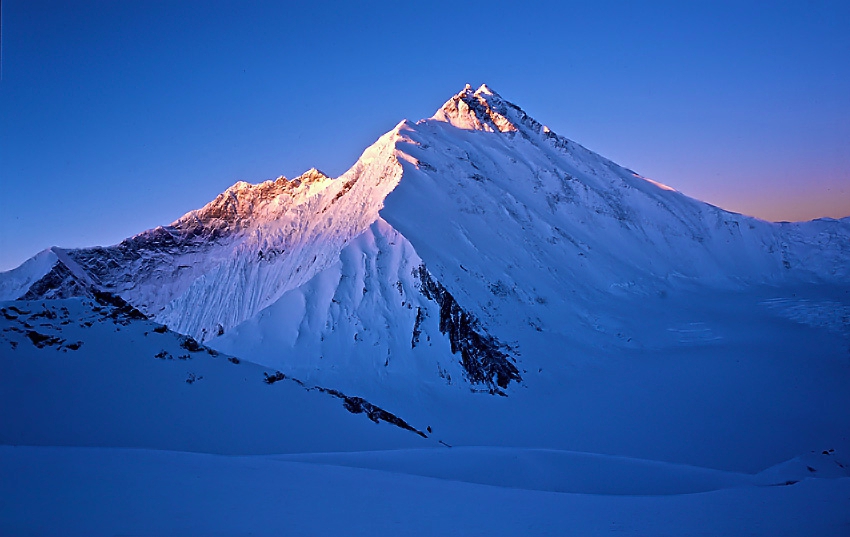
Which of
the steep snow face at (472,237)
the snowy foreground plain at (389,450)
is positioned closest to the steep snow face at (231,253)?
the steep snow face at (472,237)

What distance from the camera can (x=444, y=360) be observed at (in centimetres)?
2819

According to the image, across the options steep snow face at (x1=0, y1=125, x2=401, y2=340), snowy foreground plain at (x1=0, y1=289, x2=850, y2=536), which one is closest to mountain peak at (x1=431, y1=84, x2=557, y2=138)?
steep snow face at (x1=0, y1=125, x2=401, y2=340)

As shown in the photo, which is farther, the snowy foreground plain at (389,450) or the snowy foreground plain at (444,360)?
the snowy foreground plain at (444,360)

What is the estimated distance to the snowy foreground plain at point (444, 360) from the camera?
7891 mm

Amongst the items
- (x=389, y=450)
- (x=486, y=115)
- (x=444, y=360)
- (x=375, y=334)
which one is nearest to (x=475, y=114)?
(x=486, y=115)

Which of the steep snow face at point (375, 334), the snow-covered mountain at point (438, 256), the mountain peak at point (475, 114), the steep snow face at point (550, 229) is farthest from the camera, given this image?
the mountain peak at point (475, 114)

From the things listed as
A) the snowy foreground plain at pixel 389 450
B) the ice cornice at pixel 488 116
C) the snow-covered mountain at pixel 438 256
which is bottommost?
the snowy foreground plain at pixel 389 450

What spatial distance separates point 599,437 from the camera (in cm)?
2295

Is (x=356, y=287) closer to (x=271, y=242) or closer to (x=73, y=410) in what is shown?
(x=271, y=242)

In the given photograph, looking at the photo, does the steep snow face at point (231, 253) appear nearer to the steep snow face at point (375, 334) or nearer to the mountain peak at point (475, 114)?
the steep snow face at point (375, 334)

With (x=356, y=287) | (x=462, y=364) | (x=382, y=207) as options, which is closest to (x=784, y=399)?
(x=462, y=364)

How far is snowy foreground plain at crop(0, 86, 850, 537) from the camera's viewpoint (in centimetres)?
789

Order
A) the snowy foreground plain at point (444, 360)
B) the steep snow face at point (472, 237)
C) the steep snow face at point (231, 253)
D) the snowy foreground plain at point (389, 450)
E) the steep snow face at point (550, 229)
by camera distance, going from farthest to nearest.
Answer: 1. the steep snow face at point (231, 253)
2. the steep snow face at point (472, 237)
3. the steep snow face at point (550, 229)
4. the snowy foreground plain at point (444, 360)
5. the snowy foreground plain at point (389, 450)

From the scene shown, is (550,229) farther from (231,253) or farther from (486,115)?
(231,253)
